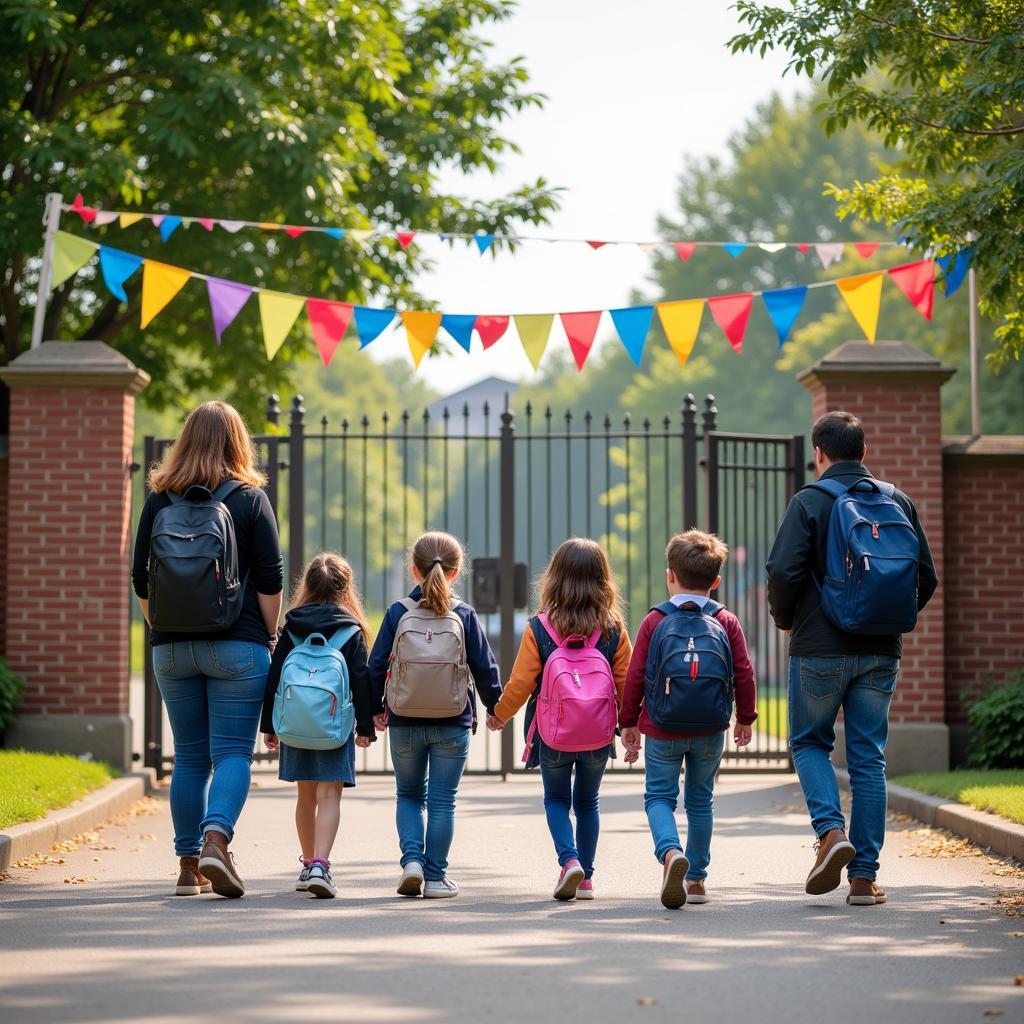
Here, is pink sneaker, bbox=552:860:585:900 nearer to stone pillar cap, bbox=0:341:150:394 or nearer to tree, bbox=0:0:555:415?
stone pillar cap, bbox=0:341:150:394

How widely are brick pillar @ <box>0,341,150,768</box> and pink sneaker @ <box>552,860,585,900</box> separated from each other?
4862 millimetres

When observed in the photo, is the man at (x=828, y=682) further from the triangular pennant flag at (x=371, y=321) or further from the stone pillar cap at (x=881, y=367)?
the triangular pennant flag at (x=371, y=321)

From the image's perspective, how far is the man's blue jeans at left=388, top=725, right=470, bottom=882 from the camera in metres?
6.00

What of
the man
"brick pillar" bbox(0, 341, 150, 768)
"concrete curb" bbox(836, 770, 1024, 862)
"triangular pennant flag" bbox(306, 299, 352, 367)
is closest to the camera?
the man

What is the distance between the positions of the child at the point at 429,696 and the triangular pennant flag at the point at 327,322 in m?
4.94

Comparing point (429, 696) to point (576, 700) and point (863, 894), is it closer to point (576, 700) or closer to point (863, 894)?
point (576, 700)

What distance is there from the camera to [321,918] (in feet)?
17.8

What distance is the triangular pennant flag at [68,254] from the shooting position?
10766mm

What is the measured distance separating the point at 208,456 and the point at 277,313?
4969 mm

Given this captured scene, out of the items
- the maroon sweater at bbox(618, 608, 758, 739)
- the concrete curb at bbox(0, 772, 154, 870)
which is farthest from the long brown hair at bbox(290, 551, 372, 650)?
the concrete curb at bbox(0, 772, 154, 870)

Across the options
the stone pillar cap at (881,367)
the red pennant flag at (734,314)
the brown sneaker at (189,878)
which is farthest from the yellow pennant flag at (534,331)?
the brown sneaker at (189,878)

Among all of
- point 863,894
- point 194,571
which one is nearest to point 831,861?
point 863,894

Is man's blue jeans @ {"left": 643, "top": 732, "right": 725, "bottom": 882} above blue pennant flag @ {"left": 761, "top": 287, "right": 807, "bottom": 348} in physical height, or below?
below

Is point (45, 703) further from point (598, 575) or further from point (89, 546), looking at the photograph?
point (598, 575)
